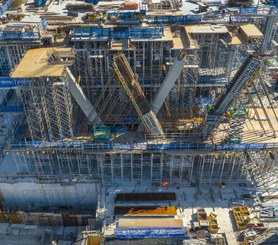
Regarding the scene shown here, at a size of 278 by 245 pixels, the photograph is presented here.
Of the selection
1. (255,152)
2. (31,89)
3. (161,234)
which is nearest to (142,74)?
(31,89)

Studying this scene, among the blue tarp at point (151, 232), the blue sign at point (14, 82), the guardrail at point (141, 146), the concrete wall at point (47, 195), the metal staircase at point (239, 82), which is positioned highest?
the blue sign at point (14, 82)

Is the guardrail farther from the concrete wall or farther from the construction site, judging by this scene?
the concrete wall

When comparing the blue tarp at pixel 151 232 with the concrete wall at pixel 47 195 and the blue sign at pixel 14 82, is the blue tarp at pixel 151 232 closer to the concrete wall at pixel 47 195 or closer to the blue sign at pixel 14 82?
the concrete wall at pixel 47 195

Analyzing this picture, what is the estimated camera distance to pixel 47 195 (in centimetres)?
4884

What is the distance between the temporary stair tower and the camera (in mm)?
42844

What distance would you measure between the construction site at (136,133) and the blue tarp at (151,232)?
118 mm

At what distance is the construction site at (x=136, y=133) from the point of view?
42125mm

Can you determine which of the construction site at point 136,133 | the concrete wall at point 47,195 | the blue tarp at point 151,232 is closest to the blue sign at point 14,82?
the construction site at point 136,133

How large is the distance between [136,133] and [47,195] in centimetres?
1552

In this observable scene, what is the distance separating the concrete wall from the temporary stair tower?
11187 millimetres

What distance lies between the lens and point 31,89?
41.8 meters

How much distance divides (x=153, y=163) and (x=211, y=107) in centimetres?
1112

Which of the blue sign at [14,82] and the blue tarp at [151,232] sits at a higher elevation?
the blue sign at [14,82]

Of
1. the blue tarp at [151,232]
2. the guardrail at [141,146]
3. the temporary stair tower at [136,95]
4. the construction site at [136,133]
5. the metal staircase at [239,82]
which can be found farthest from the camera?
the guardrail at [141,146]
